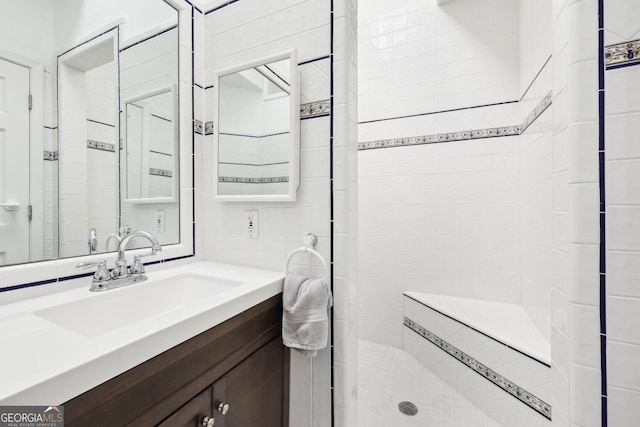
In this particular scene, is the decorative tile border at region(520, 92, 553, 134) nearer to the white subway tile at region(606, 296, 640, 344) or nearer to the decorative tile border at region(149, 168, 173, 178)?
the white subway tile at region(606, 296, 640, 344)

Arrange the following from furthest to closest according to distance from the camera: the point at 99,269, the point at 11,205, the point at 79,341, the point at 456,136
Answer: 1. the point at 456,136
2. the point at 99,269
3. the point at 11,205
4. the point at 79,341

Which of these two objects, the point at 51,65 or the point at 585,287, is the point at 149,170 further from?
the point at 585,287

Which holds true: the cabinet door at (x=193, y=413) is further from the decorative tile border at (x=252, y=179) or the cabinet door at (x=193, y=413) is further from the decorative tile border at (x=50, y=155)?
the decorative tile border at (x=50, y=155)

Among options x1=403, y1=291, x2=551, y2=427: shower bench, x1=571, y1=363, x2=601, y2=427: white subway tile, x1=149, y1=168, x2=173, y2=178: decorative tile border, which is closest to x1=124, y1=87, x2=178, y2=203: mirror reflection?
x1=149, y1=168, x2=173, y2=178: decorative tile border

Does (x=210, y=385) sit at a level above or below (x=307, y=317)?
below

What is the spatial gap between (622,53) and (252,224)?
1332 millimetres

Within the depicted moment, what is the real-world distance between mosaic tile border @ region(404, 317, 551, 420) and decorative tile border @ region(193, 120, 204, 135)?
196cm

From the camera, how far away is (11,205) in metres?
0.83

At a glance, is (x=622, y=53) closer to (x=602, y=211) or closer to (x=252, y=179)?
(x=602, y=211)

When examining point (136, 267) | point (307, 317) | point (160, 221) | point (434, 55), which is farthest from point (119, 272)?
point (434, 55)

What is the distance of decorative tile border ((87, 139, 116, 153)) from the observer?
104 centimetres

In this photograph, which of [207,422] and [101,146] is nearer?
[207,422]

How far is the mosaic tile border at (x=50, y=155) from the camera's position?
905 millimetres

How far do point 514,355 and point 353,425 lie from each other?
0.96 meters
